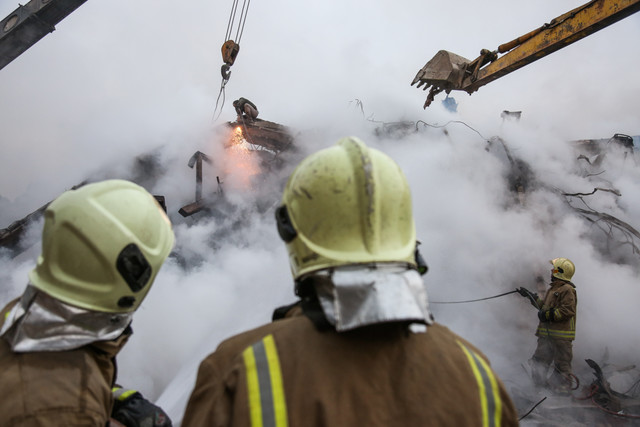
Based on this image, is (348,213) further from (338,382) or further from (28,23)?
(28,23)

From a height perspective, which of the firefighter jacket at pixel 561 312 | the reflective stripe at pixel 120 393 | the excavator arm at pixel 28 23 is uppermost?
the excavator arm at pixel 28 23

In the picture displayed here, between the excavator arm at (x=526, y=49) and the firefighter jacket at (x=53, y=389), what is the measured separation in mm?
5970

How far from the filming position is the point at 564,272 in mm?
5035

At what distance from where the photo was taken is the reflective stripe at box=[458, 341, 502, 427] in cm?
97

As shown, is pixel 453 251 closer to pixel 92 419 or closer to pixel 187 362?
pixel 187 362

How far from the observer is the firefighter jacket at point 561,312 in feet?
15.6

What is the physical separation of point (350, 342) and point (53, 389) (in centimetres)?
98

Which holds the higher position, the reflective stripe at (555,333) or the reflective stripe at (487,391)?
the reflective stripe at (487,391)

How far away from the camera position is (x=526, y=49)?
5.36m

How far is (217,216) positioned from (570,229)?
286 inches

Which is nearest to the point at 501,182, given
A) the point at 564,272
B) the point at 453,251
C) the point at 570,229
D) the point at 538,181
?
the point at 538,181

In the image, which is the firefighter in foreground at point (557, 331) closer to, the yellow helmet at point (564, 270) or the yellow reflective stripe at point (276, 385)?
the yellow helmet at point (564, 270)

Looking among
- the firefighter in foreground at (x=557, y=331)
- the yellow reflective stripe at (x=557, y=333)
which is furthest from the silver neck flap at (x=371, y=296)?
the yellow reflective stripe at (x=557, y=333)

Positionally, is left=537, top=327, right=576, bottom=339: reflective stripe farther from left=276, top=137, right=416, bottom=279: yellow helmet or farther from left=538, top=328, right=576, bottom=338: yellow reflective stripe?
left=276, top=137, right=416, bottom=279: yellow helmet
